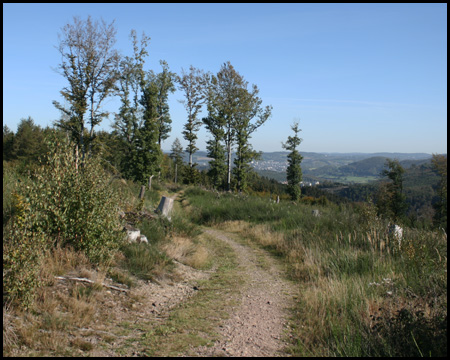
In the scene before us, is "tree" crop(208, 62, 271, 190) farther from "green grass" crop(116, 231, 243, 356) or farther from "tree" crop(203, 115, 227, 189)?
"green grass" crop(116, 231, 243, 356)

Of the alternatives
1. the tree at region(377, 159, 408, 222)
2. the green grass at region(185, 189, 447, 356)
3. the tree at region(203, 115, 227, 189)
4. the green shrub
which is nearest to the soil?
the green grass at region(185, 189, 447, 356)

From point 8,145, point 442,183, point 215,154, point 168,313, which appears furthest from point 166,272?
point 8,145

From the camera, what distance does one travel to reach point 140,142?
27266 millimetres

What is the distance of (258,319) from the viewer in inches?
192

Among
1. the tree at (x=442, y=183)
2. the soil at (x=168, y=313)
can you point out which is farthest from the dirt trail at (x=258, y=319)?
the tree at (x=442, y=183)

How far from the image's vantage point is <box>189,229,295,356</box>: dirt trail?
13.0 feet

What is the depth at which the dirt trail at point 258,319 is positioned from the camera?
396 cm

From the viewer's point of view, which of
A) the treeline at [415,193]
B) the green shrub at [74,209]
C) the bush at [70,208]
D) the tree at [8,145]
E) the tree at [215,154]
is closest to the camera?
the bush at [70,208]

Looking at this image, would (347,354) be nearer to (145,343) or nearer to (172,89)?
(145,343)

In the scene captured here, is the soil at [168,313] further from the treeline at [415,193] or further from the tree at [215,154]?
the tree at [215,154]

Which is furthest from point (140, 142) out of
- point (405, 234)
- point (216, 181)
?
point (405, 234)

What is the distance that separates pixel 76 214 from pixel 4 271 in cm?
158

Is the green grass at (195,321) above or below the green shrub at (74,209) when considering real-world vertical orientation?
below

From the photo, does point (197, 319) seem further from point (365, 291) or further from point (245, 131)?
point (245, 131)
